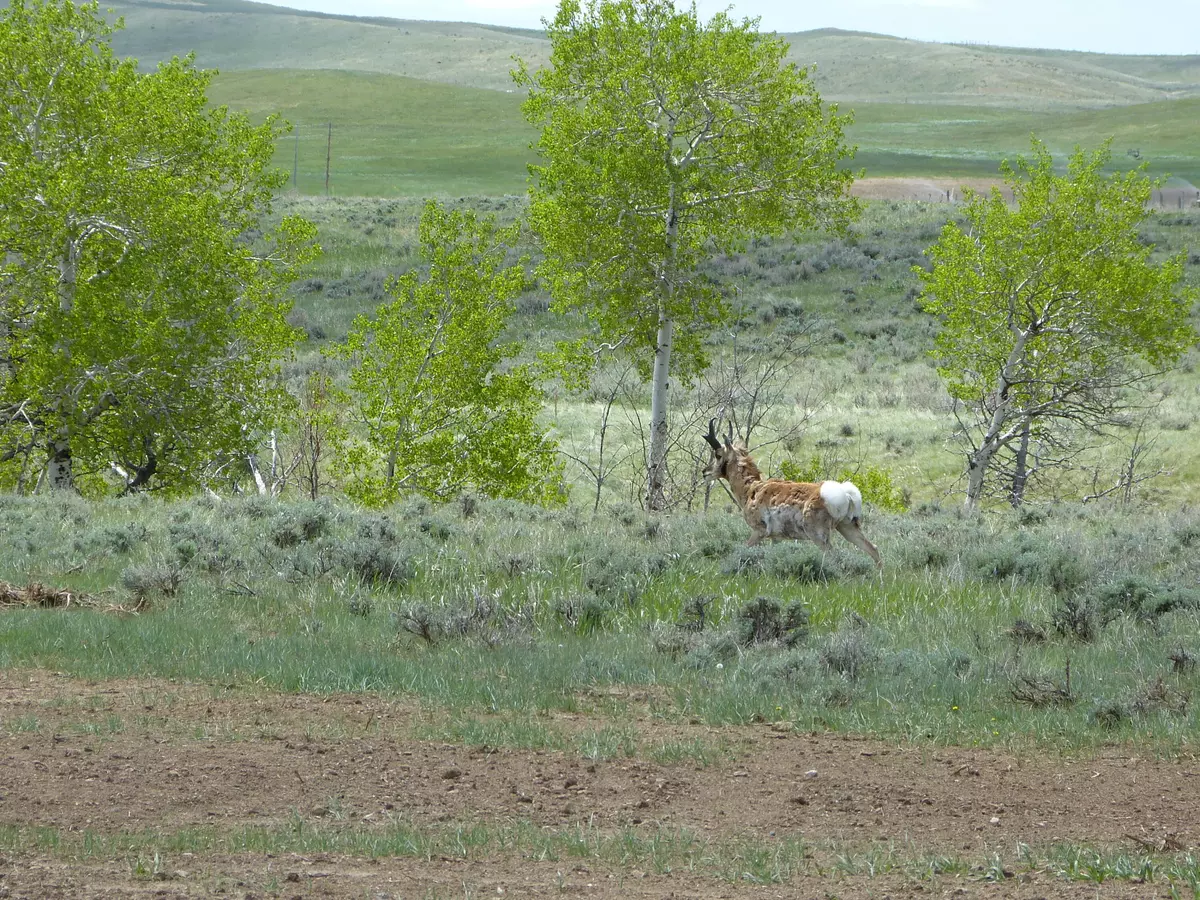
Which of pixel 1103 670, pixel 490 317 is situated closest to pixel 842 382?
pixel 490 317

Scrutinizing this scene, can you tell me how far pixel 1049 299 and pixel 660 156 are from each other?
25.1ft

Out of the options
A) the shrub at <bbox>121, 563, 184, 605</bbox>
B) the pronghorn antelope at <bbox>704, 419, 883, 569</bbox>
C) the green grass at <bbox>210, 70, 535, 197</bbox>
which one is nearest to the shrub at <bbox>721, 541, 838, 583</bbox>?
the pronghorn antelope at <bbox>704, 419, 883, 569</bbox>

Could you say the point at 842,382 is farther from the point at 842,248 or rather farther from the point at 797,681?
the point at 797,681

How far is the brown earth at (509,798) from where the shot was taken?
4516mm

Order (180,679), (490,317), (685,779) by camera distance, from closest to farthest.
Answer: (685,779) < (180,679) < (490,317)

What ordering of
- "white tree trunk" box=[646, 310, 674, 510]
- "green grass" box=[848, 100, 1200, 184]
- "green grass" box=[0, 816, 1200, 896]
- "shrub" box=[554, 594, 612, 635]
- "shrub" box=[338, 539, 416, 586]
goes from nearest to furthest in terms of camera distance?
"green grass" box=[0, 816, 1200, 896]
"shrub" box=[554, 594, 612, 635]
"shrub" box=[338, 539, 416, 586]
"white tree trunk" box=[646, 310, 674, 510]
"green grass" box=[848, 100, 1200, 184]

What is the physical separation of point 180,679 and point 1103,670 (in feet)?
17.6

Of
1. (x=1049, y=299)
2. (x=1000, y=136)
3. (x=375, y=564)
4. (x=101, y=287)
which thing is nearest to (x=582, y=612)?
(x=375, y=564)

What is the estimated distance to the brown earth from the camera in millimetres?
4516

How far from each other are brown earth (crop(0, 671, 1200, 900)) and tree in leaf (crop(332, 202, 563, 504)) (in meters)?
13.2

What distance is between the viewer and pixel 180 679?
740cm

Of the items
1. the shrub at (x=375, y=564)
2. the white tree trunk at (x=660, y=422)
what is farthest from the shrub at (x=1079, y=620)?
the white tree trunk at (x=660, y=422)

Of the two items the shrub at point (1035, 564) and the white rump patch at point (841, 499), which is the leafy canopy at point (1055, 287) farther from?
the white rump patch at point (841, 499)

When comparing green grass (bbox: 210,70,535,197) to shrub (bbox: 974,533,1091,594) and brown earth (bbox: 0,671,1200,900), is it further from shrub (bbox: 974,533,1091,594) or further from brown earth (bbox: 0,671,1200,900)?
brown earth (bbox: 0,671,1200,900)
